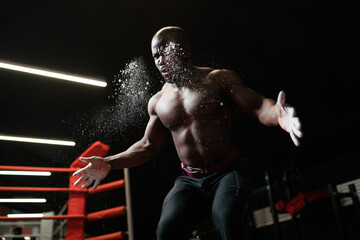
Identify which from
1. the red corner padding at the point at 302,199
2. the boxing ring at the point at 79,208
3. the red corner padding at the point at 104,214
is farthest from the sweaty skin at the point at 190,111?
the red corner padding at the point at 302,199

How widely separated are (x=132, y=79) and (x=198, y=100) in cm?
212

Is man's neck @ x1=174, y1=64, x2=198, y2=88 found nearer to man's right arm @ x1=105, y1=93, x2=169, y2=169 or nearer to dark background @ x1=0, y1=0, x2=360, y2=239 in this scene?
man's right arm @ x1=105, y1=93, x2=169, y2=169

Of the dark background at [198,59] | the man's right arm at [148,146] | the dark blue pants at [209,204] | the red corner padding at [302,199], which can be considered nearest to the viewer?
the dark blue pants at [209,204]

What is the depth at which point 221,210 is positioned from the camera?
187cm

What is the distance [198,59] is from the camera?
5.64 meters

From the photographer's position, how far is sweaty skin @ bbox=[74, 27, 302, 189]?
2139 millimetres

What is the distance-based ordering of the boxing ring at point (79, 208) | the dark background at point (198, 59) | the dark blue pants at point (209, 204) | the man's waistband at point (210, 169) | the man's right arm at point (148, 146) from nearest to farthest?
the dark blue pants at point (209, 204), the man's waistband at point (210, 169), the man's right arm at point (148, 146), the boxing ring at point (79, 208), the dark background at point (198, 59)

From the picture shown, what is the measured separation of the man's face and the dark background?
264 cm

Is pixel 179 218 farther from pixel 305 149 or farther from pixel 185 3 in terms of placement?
pixel 305 149

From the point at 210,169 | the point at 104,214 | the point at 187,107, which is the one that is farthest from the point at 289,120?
the point at 104,214

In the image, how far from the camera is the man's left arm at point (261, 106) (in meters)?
1.77

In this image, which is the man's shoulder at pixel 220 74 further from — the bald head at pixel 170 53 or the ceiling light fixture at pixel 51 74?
the ceiling light fixture at pixel 51 74

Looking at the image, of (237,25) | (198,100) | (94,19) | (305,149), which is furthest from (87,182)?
(305,149)

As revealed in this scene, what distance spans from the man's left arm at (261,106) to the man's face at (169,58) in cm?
24
